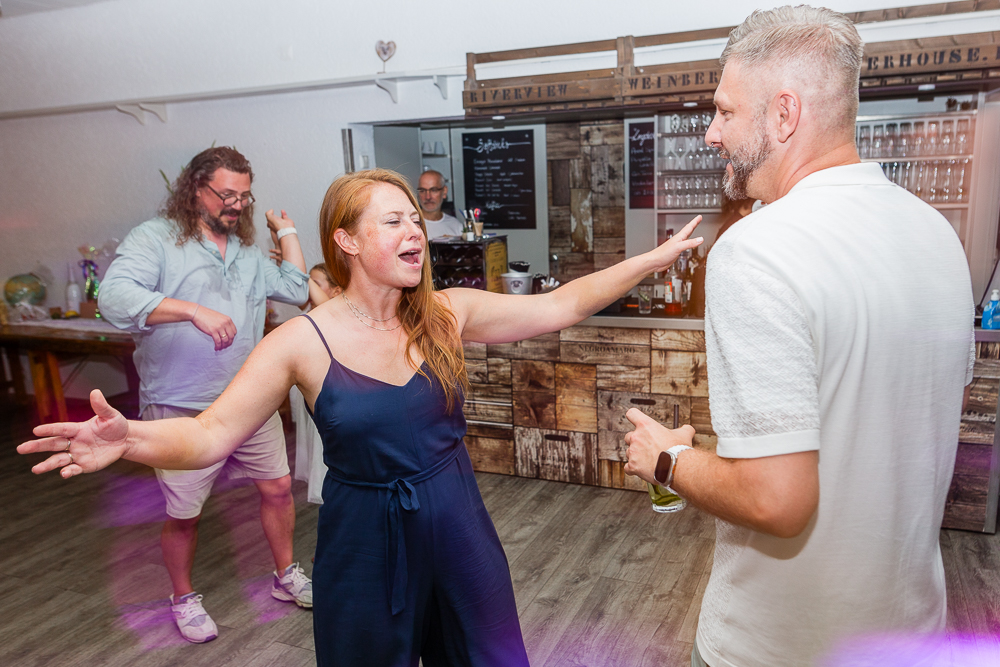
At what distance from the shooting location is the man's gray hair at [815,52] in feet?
3.45

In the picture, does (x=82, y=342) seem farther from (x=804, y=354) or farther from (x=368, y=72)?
(x=804, y=354)

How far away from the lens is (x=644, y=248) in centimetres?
521

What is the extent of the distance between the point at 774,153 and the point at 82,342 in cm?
530

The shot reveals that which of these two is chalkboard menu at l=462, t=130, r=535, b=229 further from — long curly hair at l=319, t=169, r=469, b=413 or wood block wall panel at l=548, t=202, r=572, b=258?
long curly hair at l=319, t=169, r=469, b=413

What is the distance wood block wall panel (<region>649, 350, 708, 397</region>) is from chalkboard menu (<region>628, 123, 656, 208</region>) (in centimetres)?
159

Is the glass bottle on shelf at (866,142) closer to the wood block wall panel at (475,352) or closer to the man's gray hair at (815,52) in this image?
the wood block wall panel at (475,352)

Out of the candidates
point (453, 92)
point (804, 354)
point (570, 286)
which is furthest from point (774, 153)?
point (453, 92)

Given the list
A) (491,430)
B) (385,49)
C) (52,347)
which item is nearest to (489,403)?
(491,430)

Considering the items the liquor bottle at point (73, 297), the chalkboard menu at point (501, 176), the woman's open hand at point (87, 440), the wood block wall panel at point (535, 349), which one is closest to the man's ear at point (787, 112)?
the woman's open hand at point (87, 440)

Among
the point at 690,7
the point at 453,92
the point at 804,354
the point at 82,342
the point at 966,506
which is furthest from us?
the point at 82,342

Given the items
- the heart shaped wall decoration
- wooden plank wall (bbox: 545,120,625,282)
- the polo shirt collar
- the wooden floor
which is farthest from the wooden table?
the polo shirt collar

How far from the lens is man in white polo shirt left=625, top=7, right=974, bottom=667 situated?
98 centimetres

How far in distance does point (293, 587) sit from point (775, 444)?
8.56 feet

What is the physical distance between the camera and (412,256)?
6.02 feet
